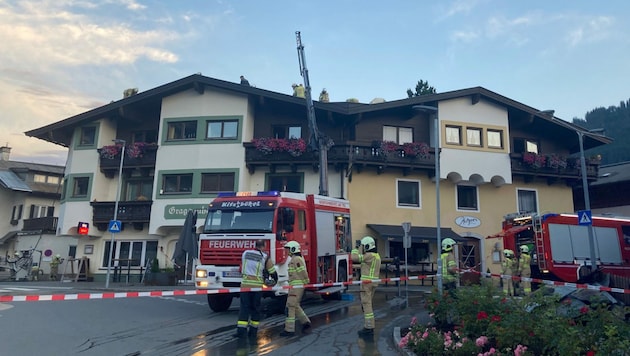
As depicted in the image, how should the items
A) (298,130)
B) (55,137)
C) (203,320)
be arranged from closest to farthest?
1. (203,320)
2. (298,130)
3. (55,137)

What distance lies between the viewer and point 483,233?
997 inches

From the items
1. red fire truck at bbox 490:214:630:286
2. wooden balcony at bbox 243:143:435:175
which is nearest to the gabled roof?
wooden balcony at bbox 243:143:435:175

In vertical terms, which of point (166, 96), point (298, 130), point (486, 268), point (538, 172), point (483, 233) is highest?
point (166, 96)

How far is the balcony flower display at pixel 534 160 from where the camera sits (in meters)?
25.6

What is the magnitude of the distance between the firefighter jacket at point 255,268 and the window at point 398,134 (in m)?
16.9

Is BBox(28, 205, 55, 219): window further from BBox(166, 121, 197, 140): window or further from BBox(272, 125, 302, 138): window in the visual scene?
BBox(272, 125, 302, 138): window

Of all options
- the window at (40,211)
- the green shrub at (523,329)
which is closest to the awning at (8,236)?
the window at (40,211)

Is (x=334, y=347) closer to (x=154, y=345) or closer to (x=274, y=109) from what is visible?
(x=154, y=345)

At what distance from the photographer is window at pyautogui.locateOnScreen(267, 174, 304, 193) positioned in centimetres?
2484

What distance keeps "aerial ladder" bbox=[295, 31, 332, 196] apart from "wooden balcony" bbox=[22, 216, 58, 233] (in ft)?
71.8

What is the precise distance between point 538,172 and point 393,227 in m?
8.88

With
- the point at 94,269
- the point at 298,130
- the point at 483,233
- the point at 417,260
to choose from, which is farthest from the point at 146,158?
the point at 483,233

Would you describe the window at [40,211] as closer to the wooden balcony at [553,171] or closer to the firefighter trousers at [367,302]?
the wooden balcony at [553,171]

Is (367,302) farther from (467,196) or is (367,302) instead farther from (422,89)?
(422,89)
